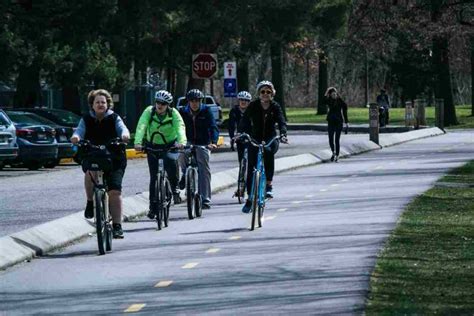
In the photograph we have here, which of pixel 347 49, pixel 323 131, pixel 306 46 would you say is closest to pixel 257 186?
pixel 323 131

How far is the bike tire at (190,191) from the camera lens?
853 inches

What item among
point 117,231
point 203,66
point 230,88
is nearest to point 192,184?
point 117,231

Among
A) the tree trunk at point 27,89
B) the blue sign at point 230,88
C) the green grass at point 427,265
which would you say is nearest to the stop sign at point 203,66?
the blue sign at point 230,88

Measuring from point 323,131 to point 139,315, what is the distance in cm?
5803

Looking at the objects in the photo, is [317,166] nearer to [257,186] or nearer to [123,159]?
[257,186]

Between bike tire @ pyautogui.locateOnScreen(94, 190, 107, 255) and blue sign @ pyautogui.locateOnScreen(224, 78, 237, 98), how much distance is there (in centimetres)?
3347

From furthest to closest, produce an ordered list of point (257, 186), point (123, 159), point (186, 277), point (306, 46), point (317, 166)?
point (306, 46)
point (317, 166)
point (257, 186)
point (123, 159)
point (186, 277)

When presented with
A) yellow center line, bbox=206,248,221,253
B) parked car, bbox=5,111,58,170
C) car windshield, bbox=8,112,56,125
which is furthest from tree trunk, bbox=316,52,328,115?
yellow center line, bbox=206,248,221,253

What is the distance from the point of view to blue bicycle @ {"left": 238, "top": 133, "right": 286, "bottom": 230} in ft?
64.8

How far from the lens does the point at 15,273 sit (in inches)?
603

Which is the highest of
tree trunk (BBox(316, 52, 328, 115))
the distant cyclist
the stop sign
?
the stop sign

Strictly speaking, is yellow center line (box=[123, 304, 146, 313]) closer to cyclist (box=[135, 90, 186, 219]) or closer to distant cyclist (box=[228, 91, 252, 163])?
cyclist (box=[135, 90, 186, 219])

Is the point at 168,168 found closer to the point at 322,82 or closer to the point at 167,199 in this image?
the point at 167,199

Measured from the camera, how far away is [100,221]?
16781 millimetres
